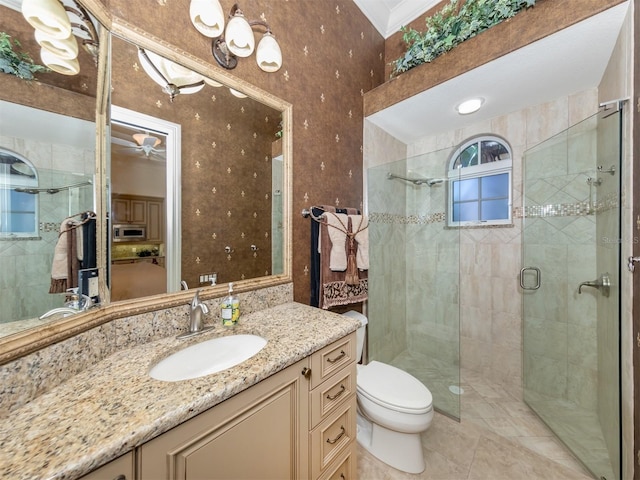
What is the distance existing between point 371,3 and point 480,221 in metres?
2.17

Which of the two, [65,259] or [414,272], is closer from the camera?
[65,259]

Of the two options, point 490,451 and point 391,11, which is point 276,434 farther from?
point 391,11

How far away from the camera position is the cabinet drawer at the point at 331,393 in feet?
3.24

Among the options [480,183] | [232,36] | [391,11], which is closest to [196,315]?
[232,36]

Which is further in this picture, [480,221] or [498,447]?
[480,221]

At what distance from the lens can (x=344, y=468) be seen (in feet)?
3.79

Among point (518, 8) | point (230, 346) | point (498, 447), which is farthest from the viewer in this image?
point (498, 447)

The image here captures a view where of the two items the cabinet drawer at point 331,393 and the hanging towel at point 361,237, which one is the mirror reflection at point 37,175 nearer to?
the cabinet drawer at point 331,393

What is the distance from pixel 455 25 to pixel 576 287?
1976 millimetres

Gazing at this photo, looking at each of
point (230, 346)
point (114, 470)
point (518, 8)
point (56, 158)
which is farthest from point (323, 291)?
point (518, 8)

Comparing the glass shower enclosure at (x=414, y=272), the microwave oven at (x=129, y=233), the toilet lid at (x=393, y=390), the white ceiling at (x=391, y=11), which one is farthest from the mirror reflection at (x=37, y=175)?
the white ceiling at (x=391, y=11)

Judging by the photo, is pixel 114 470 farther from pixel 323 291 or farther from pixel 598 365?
pixel 598 365

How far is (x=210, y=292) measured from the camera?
120 centimetres

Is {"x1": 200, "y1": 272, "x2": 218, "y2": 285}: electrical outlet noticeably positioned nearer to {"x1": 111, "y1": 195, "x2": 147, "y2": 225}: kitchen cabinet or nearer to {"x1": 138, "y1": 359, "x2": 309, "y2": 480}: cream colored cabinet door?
{"x1": 111, "y1": 195, "x2": 147, "y2": 225}: kitchen cabinet
